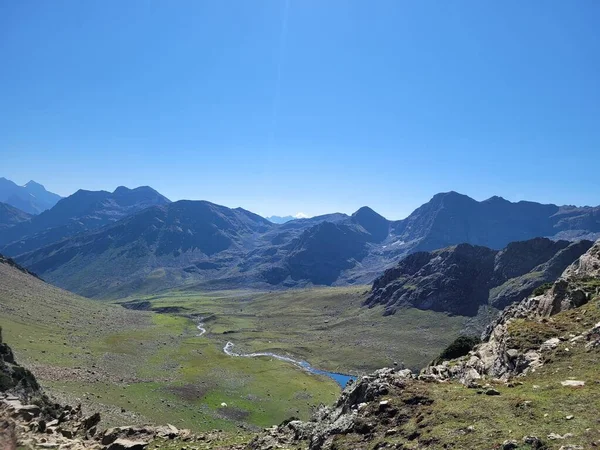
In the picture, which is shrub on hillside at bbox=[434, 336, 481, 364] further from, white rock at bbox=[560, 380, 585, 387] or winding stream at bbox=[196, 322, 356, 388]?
winding stream at bbox=[196, 322, 356, 388]

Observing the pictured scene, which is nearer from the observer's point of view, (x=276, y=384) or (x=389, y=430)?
(x=389, y=430)

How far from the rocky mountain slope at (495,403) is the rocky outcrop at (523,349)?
0.11 metres

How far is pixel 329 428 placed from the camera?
25766 millimetres

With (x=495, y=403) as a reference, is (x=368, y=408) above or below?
below

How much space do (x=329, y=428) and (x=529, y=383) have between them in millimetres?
12485

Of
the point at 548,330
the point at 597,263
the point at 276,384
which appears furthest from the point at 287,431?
the point at 276,384

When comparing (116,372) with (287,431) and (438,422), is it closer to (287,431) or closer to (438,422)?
(287,431)

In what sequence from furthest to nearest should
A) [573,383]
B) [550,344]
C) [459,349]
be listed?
[459,349], [550,344], [573,383]

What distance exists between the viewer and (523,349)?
30625 mm

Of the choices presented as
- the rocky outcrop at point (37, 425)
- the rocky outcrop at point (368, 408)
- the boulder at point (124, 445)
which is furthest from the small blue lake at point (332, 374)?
the rocky outcrop at point (368, 408)

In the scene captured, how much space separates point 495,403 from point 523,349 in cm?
1078

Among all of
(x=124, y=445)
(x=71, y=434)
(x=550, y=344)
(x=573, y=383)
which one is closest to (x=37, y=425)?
(x=71, y=434)

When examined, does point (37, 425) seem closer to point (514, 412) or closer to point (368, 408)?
point (368, 408)

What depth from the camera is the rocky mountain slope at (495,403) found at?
1880 centimetres
